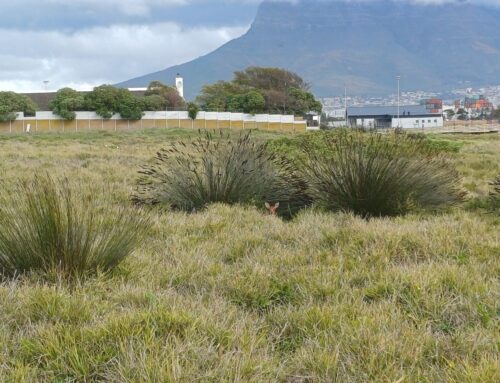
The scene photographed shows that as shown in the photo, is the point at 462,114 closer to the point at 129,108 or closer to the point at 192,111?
the point at 192,111

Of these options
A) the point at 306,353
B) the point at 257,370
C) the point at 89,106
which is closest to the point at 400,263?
the point at 306,353

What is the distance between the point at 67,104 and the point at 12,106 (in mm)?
4729

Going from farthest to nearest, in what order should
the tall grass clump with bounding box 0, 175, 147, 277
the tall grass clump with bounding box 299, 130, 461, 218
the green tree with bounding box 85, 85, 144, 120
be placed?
the green tree with bounding box 85, 85, 144, 120 → the tall grass clump with bounding box 299, 130, 461, 218 → the tall grass clump with bounding box 0, 175, 147, 277

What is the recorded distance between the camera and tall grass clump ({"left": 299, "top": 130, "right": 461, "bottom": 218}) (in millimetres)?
6551

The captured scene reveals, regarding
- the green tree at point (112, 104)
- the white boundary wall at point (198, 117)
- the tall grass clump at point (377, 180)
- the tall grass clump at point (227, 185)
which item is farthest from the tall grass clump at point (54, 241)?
the green tree at point (112, 104)

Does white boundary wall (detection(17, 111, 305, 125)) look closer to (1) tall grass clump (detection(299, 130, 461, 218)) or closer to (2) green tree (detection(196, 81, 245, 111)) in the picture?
(2) green tree (detection(196, 81, 245, 111))

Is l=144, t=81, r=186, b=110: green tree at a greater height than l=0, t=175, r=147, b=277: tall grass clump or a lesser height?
greater

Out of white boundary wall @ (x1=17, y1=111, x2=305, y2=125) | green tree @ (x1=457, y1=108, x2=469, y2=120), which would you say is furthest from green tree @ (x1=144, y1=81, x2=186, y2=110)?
green tree @ (x1=457, y1=108, x2=469, y2=120)

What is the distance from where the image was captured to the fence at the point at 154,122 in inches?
2062

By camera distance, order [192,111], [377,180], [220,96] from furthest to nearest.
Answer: [220,96] → [192,111] → [377,180]

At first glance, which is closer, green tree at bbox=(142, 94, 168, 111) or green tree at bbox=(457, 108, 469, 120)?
green tree at bbox=(142, 94, 168, 111)

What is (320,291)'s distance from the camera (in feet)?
11.5

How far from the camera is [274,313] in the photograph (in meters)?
3.17

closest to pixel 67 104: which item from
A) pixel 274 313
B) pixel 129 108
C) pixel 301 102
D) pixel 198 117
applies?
pixel 129 108
